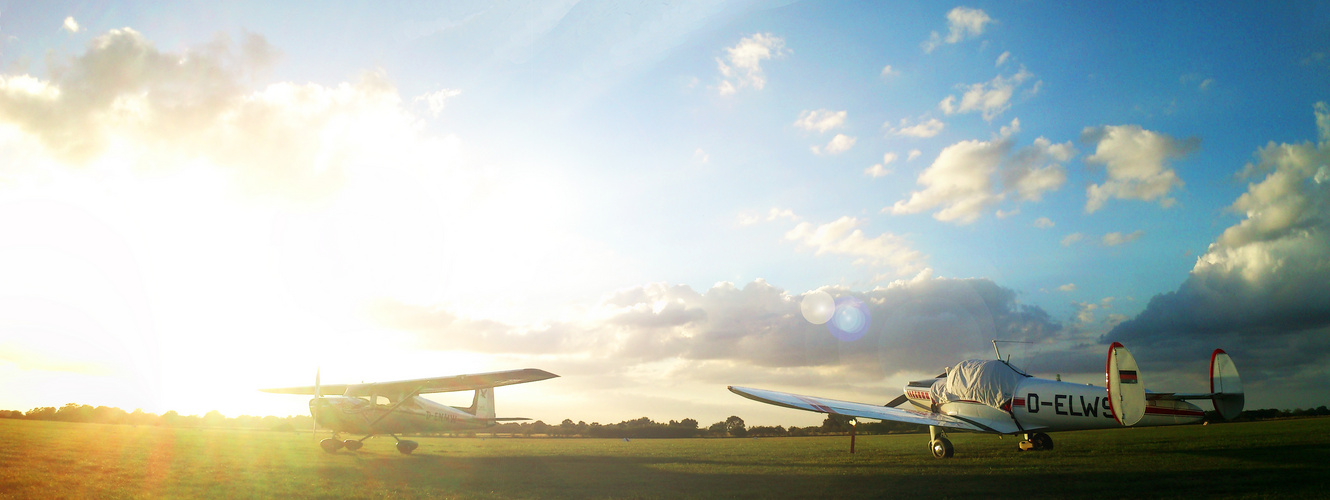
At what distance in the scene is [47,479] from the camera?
1027 cm

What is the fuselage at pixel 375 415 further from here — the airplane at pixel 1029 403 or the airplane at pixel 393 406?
the airplane at pixel 1029 403

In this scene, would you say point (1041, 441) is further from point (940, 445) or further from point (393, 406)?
point (393, 406)

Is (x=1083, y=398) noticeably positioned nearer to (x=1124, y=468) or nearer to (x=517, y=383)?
(x=1124, y=468)

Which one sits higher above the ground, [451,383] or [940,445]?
[451,383]

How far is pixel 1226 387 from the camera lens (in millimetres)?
11773

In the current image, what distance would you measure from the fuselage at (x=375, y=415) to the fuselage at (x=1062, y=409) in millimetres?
19216

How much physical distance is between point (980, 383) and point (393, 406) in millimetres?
20001

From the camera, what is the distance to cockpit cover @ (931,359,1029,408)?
47.7ft

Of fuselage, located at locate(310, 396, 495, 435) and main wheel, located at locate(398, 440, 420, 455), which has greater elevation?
fuselage, located at locate(310, 396, 495, 435)

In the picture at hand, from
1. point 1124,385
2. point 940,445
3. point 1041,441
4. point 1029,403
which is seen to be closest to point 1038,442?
point 1041,441

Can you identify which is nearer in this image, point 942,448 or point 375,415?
point 942,448

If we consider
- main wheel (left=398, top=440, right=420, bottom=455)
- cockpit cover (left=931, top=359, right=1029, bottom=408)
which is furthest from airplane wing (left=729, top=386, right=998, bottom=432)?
main wheel (left=398, top=440, right=420, bottom=455)

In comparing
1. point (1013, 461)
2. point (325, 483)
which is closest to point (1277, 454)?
point (1013, 461)

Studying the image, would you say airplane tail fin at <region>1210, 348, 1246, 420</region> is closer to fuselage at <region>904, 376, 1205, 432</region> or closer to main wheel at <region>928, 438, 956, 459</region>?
fuselage at <region>904, 376, 1205, 432</region>
